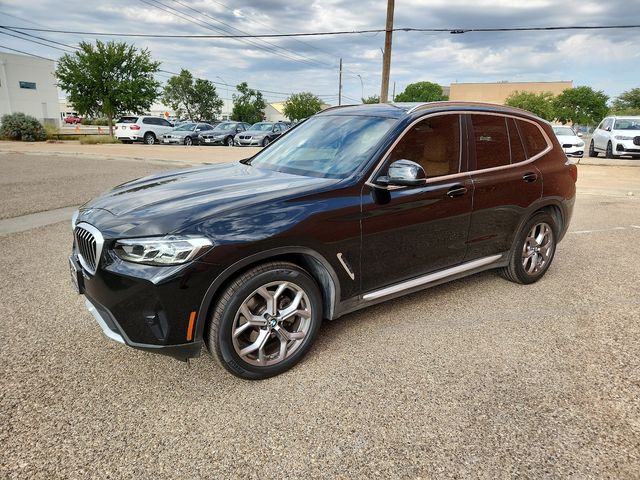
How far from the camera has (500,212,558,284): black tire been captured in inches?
173

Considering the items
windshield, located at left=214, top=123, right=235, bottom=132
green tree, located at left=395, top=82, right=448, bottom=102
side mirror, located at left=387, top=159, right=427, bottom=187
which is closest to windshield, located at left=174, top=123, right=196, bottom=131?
windshield, located at left=214, top=123, right=235, bottom=132

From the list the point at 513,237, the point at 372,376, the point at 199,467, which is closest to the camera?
the point at 199,467

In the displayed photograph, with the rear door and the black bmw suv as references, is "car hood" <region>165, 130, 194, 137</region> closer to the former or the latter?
the black bmw suv

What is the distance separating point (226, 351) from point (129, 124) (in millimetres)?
28802

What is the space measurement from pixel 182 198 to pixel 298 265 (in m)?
0.86

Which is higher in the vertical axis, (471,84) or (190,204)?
(471,84)

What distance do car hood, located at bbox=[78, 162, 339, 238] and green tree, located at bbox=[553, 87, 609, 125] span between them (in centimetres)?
8279

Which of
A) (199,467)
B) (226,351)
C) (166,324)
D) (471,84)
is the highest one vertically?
(471,84)

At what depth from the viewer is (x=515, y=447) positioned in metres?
2.34

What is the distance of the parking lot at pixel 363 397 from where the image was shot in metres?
2.24

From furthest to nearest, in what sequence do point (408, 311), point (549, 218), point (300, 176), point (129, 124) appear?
point (129, 124), point (549, 218), point (408, 311), point (300, 176)

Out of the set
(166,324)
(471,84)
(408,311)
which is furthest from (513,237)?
(471,84)

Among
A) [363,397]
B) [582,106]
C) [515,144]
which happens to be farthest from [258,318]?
[582,106]

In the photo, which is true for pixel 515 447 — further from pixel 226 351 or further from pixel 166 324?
pixel 166 324
